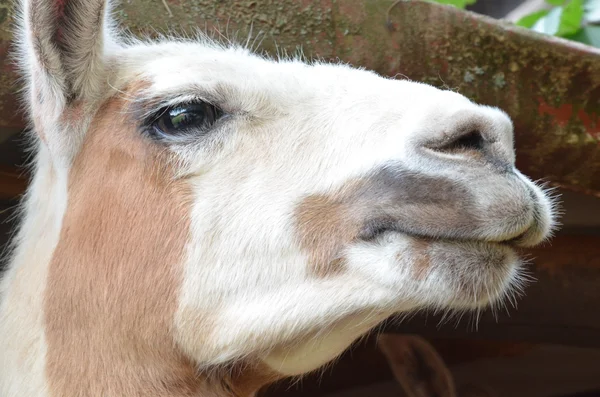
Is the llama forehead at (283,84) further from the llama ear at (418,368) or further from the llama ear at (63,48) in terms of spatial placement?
the llama ear at (418,368)

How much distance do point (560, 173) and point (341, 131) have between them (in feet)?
2.94

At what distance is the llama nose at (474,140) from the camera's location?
1562 millimetres

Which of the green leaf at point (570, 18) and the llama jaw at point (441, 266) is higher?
the llama jaw at point (441, 266)

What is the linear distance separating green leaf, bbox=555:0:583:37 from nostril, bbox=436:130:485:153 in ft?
4.05

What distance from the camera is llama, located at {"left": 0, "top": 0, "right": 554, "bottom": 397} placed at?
5.16 ft

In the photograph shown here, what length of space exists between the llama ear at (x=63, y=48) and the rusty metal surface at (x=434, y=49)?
10.3 inches

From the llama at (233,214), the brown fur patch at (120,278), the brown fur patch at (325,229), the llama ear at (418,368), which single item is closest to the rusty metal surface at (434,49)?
the llama at (233,214)

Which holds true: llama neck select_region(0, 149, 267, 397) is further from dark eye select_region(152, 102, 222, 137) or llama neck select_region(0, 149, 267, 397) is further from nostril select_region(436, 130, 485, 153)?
nostril select_region(436, 130, 485, 153)

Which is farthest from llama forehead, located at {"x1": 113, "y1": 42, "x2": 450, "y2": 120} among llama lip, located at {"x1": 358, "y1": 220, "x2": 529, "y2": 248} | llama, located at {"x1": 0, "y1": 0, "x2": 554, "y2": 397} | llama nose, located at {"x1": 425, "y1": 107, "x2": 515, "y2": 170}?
llama lip, located at {"x1": 358, "y1": 220, "x2": 529, "y2": 248}

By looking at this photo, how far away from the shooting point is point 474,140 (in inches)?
63.0

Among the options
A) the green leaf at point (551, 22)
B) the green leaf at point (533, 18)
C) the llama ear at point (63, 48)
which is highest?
the llama ear at point (63, 48)

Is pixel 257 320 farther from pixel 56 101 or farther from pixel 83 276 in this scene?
pixel 56 101

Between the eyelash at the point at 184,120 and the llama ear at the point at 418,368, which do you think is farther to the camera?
the llama ear at the point at 418,368

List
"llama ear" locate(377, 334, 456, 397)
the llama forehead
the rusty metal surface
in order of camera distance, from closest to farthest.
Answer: the llama forehead → the rusty metal surface → "llama ear" locate(377, 334, 456, 397)
